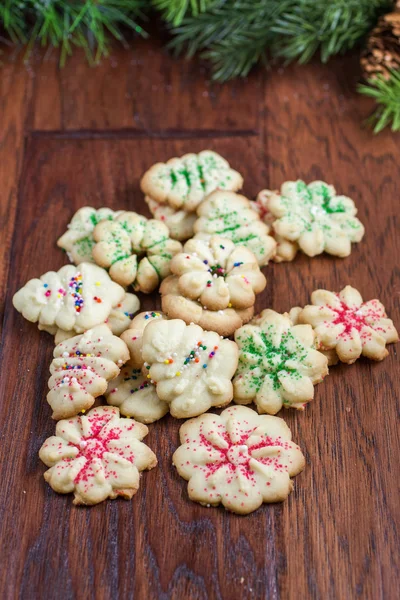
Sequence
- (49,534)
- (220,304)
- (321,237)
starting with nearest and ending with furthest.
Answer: (49,534), (220,304), (321,237)

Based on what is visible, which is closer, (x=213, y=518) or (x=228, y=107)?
(x=213, y=518)

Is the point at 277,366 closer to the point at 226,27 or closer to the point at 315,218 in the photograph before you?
the point at 315,218

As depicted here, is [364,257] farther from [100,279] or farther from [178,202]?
[100,279]

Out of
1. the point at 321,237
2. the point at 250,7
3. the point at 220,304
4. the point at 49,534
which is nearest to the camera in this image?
the point at 49,534

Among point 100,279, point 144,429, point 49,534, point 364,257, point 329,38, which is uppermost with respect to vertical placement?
point 329,38

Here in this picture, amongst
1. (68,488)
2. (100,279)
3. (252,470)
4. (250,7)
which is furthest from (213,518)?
(250,7)

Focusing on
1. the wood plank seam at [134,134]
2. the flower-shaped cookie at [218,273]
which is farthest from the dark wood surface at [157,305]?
the flower-shaped cookie at [218,273]

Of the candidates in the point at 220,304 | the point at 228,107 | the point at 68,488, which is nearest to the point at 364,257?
the point at 220,304

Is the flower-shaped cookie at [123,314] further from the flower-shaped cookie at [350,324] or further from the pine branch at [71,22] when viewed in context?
the pine branch at [71,22]

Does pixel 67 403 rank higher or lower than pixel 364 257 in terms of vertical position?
lower
